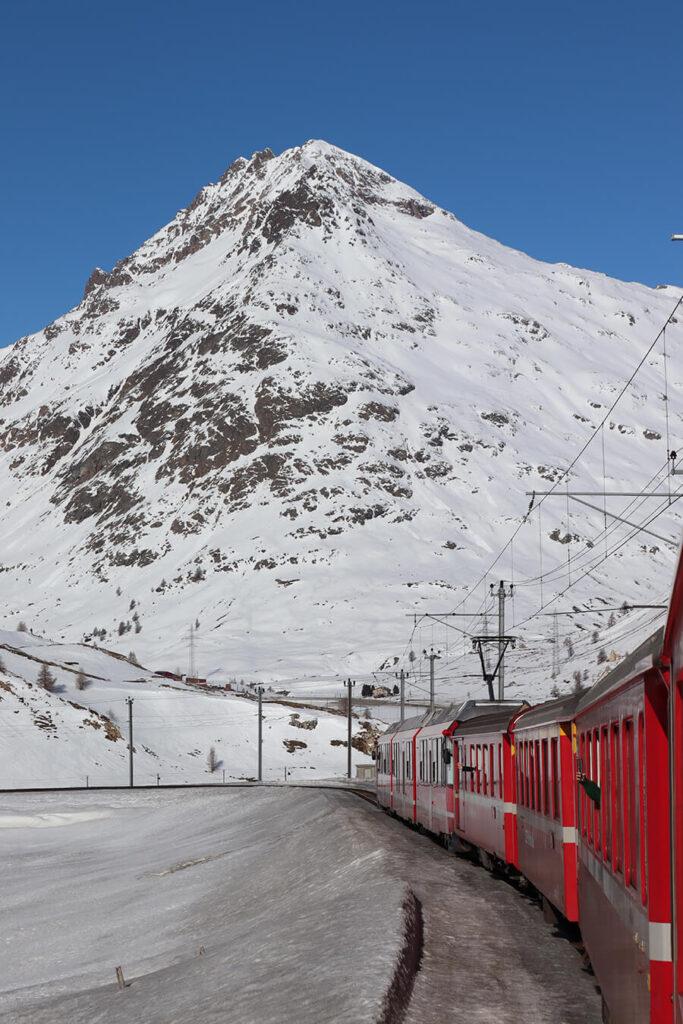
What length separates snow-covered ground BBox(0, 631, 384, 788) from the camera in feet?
341

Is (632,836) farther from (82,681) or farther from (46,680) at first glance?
(82,681)

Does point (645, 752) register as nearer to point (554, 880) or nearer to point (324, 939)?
point (554, 880)

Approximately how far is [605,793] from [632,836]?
164 cm

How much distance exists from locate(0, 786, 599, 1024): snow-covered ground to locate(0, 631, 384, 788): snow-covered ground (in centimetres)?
4897

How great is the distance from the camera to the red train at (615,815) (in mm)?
7043

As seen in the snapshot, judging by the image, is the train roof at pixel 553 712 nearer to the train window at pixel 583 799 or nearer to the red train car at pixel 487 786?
the red train car at pixel 487 786

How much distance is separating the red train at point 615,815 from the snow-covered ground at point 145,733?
84146 mm

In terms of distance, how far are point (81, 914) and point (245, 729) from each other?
94860mm

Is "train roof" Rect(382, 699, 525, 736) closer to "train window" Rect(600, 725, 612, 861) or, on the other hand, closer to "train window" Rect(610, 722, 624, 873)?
"train window" Rect(600, 725, 612, 861)

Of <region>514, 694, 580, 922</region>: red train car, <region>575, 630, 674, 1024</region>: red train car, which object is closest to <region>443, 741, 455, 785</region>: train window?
<region>514, 694, 580, 922</region>: red train car

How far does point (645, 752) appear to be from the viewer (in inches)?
297

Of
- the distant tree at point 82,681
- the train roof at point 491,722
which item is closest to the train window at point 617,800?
the train roof at point 491,722

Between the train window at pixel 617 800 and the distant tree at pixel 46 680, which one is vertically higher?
the distant tree at pixel 46 680

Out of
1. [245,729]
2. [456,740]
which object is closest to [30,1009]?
[456,740]
